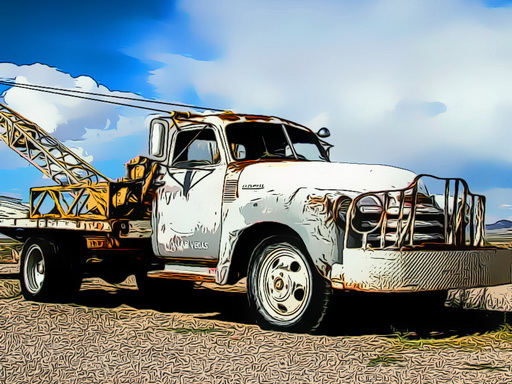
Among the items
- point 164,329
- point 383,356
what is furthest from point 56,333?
point 383,356

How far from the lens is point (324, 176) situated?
8203 mm

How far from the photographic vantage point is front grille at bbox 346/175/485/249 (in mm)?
7457

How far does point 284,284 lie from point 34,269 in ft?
16.4

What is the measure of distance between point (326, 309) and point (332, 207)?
3.23 feet

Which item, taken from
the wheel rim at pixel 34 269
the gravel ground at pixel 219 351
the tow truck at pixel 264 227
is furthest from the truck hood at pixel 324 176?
the wheel rim at pixel 34 269

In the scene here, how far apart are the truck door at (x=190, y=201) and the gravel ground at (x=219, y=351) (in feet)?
2.75

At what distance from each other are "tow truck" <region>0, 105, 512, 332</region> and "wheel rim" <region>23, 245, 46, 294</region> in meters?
0.02

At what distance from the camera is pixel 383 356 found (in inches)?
263

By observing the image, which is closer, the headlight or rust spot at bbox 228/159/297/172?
the headlight

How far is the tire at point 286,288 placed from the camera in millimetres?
7629

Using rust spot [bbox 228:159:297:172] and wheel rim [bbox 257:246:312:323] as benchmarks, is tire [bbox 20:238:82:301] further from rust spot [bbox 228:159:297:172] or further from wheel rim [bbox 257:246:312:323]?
wheel rim [bbox 257:246:312:323]

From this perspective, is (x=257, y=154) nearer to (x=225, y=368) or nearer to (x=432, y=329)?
(x=432, y=329)

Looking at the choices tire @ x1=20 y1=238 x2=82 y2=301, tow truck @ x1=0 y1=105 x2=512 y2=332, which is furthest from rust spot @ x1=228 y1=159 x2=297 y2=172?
tire @ x1=20 y1=238 x2=82 y2=301

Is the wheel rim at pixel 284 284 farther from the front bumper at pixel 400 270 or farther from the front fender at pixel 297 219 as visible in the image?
the front bumper at pixel 400 270
